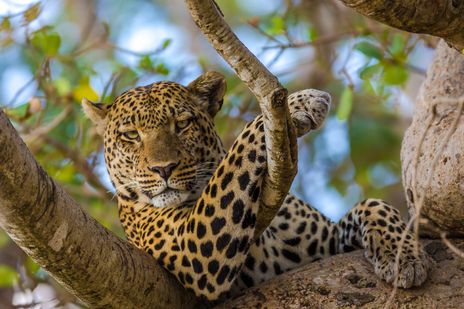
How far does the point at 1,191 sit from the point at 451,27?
2.37 metres

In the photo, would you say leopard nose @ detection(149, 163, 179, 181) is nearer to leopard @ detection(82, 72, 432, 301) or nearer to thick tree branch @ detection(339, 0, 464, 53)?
leopard @ detection(82, 72, 432, 301)

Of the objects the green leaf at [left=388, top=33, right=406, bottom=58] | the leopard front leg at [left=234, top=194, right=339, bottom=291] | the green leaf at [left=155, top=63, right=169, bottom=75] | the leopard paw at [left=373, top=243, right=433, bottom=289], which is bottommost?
the leopard front leg at [left=234, top=194, right=339, bottom=291]

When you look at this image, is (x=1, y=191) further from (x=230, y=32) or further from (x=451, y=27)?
(x=451, y=27)

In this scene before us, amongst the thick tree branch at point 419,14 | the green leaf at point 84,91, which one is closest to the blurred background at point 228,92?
the green leaf at point 84,91

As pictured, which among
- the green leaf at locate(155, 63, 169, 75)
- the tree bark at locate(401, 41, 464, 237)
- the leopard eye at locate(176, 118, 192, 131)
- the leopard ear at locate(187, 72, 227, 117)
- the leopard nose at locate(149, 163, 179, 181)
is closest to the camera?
the tree bark at locate(401, 41, 464, 237)

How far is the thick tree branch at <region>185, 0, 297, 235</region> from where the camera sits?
4.55 metres

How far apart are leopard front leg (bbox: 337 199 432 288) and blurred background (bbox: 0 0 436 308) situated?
3.38 ft

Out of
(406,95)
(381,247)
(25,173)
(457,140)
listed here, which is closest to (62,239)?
(25,173)

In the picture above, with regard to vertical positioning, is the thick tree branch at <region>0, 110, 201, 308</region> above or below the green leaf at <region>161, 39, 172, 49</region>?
below

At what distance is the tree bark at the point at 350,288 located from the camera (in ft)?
19.1

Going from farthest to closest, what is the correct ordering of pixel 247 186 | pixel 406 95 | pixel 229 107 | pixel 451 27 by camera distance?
1. pixel 406 95
2. pixel 229 107
3. pixel 247 186
4. pixel 451 27

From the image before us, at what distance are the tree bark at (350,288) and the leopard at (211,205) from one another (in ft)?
0.27

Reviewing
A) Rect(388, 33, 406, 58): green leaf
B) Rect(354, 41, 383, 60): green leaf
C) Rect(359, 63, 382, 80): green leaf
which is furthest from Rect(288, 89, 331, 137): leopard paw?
Rect(388, 33, 406, 58): green leaf

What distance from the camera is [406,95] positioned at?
13.9 m
